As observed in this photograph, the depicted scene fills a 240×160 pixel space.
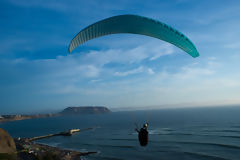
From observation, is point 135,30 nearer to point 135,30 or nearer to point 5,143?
point 135,30

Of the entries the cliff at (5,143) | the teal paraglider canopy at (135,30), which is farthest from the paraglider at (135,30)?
the cliff at (5,143)

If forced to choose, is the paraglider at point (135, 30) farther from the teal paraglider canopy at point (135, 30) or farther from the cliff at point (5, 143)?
the cliff at point (5, 143)

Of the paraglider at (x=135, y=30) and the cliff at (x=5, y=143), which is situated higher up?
the paraglider at (x=135, y=30)

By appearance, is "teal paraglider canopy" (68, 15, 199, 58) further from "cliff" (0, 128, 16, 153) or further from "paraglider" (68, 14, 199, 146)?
"cliff" (0, 128, 16, 153)

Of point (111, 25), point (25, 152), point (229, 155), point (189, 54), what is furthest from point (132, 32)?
point (25, 152)

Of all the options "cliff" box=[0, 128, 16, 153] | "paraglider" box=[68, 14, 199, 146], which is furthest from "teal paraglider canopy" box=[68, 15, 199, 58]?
"cliff" box=[0, 128, 16, 153]

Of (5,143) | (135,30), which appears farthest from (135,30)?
(5,143)

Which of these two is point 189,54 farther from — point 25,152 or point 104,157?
point 25,152

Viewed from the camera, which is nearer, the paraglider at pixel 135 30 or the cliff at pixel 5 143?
the paraglider at pixel 135 30
